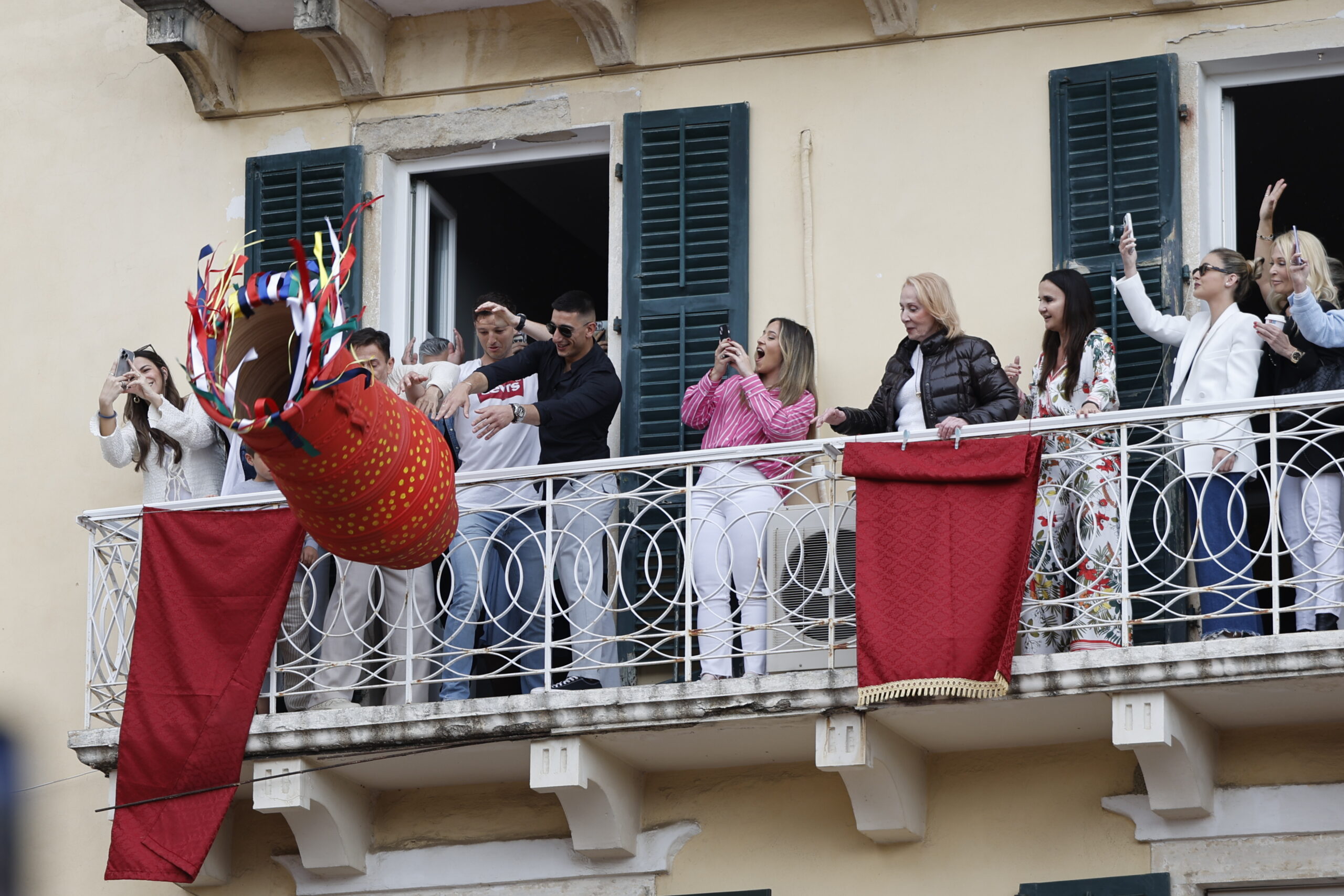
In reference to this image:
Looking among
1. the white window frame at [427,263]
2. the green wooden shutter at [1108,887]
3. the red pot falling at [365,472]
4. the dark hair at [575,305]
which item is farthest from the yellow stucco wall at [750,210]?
the red pot falling at [365,472]

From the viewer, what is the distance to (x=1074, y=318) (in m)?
9.06

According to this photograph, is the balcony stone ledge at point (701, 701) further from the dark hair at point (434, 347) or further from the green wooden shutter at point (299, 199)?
the green wooden shutter at point (299, 199)

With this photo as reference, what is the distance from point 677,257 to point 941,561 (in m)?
2.37

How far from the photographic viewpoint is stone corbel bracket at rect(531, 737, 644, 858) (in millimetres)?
8945

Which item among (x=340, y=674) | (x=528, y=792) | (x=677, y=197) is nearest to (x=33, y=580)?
(x=340, y=674)

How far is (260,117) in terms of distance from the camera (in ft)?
36.4

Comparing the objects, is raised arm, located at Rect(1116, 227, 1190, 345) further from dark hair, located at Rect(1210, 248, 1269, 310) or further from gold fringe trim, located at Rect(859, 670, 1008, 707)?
gold fringe trim, located at Rect(859, 670, 1008, 707)

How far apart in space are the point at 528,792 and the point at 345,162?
Result: 10.6 feet

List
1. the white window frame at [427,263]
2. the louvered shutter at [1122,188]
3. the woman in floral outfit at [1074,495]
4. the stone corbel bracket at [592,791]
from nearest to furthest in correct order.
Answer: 1. the woman in floral outfit at [1074,495]
2. the stone corbel bracket at [592,791]
3. the louvered shutter at [1122,188]
4. the white window frame at [427,263]

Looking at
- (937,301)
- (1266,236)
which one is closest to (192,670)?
(937,301)

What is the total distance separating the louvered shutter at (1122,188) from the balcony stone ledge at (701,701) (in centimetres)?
126

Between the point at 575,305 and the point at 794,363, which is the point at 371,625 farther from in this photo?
the point at 794,363

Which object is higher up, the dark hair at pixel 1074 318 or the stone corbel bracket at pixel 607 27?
the stone corbel bracket at pixel 607 27

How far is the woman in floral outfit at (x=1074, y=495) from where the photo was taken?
8.61 m
